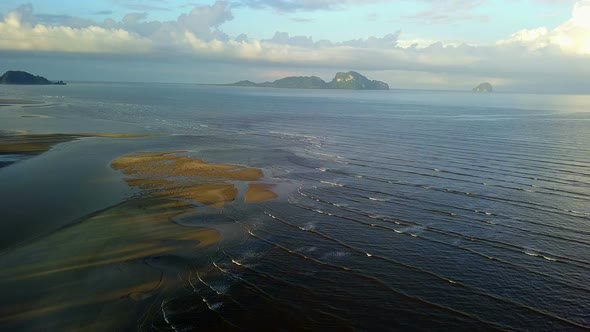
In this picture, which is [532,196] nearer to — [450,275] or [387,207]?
[387,207]

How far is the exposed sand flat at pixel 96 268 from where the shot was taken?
50.1 ft

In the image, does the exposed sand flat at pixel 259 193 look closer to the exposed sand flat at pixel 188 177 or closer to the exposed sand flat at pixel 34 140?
the exposed sand flat at pixel 188 177

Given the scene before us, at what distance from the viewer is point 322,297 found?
1662 cm

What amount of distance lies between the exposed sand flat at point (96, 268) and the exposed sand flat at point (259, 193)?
6.07m

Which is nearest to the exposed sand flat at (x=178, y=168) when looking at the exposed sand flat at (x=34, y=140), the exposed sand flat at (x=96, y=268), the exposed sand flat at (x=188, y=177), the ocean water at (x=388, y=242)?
the exposed sand flat at (x=188, y=177)

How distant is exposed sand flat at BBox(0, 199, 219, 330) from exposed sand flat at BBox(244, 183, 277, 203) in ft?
19.9

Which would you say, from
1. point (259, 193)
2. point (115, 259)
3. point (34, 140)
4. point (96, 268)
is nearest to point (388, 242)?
point (259, 193)

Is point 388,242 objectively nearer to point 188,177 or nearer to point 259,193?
point 259,193

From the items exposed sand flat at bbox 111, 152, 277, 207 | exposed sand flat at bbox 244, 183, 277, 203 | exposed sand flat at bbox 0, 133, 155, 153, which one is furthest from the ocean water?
exposed sand flat at bbox 0, 133, 155, 153

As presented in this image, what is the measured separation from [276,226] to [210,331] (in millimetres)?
10807

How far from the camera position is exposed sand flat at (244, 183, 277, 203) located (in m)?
30.6

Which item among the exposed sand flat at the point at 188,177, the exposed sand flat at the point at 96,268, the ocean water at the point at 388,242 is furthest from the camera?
the exposed sand flat at the point at 188,177

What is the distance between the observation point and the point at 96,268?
18.6 meters

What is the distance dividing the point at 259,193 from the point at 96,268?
15.0 meters
